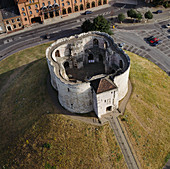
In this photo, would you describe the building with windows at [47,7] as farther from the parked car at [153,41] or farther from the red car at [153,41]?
the red car at [153,41]

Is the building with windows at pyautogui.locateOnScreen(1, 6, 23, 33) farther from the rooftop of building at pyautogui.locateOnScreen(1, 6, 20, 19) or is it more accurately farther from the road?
the road

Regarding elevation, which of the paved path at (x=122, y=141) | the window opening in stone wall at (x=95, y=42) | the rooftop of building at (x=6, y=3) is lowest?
the paved path at (x=122, y=141)

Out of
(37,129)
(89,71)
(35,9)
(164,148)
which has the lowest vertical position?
(164,148)

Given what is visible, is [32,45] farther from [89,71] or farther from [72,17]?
[89,71]

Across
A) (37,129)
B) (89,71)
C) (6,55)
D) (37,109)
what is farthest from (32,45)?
(37,129)

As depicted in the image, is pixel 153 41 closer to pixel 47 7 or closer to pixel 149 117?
pixel 149 117

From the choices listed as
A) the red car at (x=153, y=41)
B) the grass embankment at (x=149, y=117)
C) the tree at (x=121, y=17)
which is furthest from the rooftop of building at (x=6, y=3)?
the grass embankment at (x=149, y=117)

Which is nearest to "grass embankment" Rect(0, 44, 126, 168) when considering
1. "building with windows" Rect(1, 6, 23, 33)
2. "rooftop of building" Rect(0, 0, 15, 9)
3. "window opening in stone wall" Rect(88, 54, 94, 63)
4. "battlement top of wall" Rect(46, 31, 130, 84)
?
"battlement top of wall" Rect(46, 31, 130, 84)
